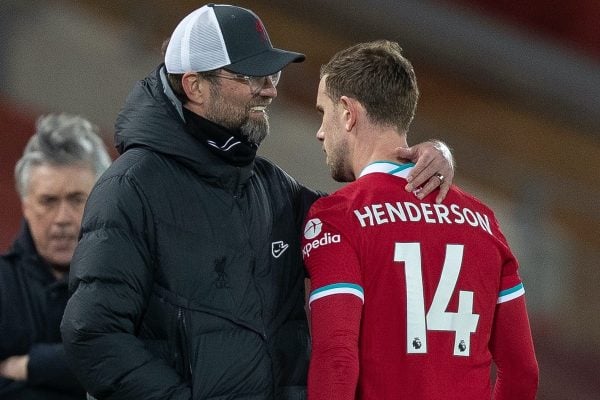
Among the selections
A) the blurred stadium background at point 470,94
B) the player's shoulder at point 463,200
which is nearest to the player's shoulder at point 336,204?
the player's shoulder at point 463,200

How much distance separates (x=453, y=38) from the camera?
794cm

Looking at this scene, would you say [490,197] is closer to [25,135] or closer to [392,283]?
[25,135]

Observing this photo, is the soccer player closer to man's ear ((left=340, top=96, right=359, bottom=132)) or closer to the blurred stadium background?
man's ear ((left=340, top=96, right=359, bottom=132))

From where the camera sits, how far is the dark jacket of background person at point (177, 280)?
90.0 inches

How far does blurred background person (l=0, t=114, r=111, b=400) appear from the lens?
296 cm

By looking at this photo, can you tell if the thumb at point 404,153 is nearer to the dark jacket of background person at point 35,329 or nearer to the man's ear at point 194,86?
the man's ear at point 194,86

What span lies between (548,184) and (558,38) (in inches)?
122

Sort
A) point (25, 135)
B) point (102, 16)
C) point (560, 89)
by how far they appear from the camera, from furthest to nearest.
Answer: point (560, 89) < point (102, 16) < point (25, 135)

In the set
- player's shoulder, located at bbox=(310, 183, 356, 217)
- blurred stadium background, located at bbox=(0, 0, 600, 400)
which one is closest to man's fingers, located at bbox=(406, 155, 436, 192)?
player's shoulder, located at bbox=(310, 183, 356, 217)

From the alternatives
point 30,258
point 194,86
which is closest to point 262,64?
point 194,86

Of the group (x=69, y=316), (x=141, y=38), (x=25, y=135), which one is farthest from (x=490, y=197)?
(x=69, y=316)

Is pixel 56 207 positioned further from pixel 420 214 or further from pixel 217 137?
pixel 420 214

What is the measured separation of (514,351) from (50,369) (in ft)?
3.75

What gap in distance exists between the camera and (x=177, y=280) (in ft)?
7.76
